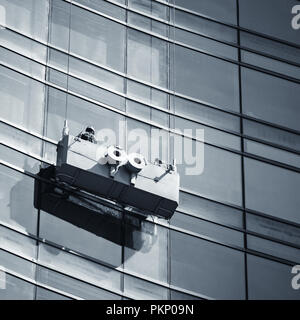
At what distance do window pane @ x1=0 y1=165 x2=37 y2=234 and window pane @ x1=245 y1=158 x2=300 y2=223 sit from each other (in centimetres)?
681

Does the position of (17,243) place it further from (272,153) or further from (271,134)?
(271,134)

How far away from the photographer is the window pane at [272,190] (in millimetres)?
50406

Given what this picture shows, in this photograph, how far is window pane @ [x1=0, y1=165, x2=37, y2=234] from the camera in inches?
1827

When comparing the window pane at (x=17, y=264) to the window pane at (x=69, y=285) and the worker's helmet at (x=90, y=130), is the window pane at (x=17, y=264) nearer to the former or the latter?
the window pane at (x=69, y=285)

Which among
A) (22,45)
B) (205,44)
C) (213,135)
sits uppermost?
(205,44)

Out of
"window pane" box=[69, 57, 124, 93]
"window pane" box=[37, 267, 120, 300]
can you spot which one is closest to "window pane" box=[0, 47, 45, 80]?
"window pane" box=[69, 57, 124, 93]

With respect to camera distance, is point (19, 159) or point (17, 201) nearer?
point (17, 201)

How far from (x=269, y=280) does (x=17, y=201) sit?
7.68 meters

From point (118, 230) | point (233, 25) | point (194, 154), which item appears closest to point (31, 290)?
point (118, 230)

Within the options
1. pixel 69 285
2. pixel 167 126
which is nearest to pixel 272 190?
pixel 167 126

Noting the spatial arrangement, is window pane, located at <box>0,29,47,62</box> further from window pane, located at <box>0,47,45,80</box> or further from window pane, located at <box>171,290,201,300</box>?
window pane, located at <box>171,290,201,300</box>

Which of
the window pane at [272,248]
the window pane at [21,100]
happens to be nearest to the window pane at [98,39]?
the window pane at [21,100]

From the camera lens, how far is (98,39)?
2004 inches

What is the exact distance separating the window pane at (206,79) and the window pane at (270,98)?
41 cm
